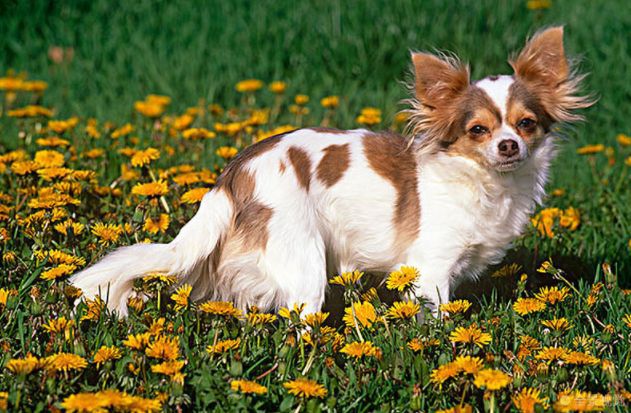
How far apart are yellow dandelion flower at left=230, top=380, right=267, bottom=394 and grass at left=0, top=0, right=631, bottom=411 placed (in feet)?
0.11

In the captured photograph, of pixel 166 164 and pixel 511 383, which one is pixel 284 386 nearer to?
pixel 511 383

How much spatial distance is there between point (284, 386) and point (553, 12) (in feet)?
19.4

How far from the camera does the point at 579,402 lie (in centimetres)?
252

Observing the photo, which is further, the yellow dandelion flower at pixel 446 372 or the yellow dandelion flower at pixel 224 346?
the yellow dandelion flower at pixel 224 346

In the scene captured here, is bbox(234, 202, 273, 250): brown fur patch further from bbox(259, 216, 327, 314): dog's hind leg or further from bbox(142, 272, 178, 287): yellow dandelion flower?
bbox(142, 272, 178, 287): yellow dandelion flower

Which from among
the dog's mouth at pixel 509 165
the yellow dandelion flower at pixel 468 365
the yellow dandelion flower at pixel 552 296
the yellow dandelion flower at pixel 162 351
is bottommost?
the yellow dandelion flower at pixel 552 296

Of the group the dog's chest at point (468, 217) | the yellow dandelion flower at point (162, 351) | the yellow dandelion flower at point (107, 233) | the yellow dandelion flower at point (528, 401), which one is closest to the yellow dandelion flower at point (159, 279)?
the yellow dandelion flower at point (107, 233)

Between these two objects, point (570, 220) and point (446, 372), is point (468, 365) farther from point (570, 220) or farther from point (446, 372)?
point (570, 220)

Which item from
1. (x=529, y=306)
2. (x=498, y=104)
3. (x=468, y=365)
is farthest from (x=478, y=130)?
(x=468, y=365)

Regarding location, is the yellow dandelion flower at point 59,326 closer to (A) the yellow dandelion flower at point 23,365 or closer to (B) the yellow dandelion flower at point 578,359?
(A) the yellow dandelion flower at point 23,365

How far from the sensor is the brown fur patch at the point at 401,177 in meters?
3.75

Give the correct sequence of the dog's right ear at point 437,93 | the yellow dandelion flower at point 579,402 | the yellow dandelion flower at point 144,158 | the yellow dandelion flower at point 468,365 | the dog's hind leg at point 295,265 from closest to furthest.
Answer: the yellow dandelion flower at point 579,402
the yellow dandelion flower at point 468,365
the dog's hind leg at point 295,265
the dog's right ear at point 437,93
the yellow dandelion flower at point 144,158

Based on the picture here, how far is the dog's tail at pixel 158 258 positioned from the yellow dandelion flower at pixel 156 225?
13.3 inches

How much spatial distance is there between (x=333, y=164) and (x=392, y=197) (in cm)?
27
